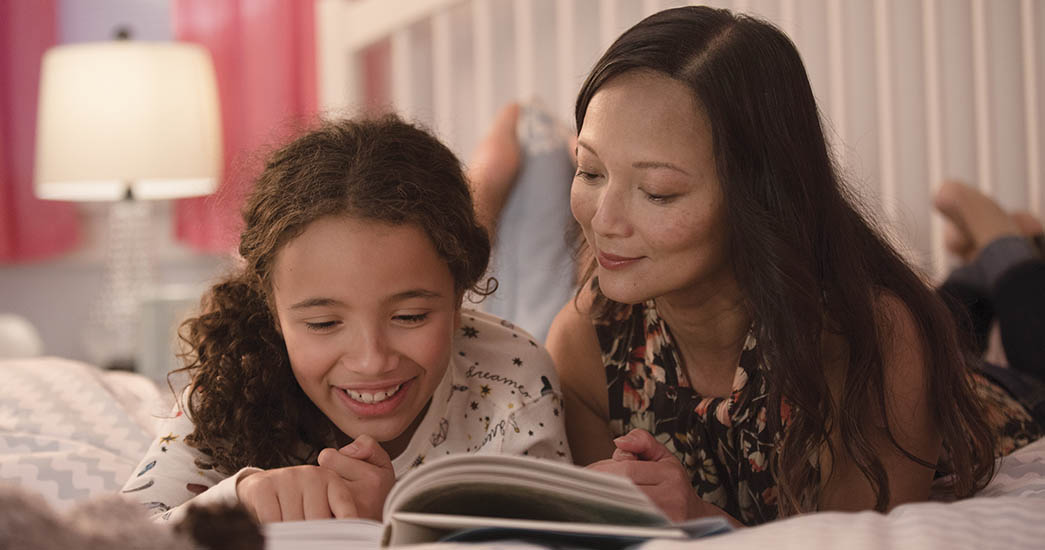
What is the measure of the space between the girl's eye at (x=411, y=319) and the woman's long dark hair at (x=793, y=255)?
10.9 inches

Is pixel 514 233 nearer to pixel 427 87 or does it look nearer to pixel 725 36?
pixel 427 87

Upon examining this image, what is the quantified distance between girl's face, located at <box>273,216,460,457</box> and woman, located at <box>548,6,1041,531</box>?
0.53 ft

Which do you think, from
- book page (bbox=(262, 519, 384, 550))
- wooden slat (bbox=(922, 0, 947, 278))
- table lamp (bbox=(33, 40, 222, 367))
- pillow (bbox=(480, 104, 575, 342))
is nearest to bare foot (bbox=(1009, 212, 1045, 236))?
wooden slat (bbox=(922, 0, 947, 278))

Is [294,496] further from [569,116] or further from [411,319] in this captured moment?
[569,116]

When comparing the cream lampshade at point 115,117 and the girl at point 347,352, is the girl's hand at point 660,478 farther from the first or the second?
the cream lampshade at point 115,117

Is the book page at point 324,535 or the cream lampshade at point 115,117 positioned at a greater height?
the cream lampshade at point 115,117

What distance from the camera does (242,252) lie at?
103 centimetres

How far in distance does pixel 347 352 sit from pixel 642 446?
271mm

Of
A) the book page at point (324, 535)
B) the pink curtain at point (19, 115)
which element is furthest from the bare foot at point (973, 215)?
the pink curtain at point (19, 115)

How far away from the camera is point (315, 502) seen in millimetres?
797

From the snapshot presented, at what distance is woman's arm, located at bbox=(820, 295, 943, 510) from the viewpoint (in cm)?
93

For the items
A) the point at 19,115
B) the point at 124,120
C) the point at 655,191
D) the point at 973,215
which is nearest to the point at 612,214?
the point at 655,191

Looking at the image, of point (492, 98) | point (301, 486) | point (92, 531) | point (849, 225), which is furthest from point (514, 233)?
point (92, 531)

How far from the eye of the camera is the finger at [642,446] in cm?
88
